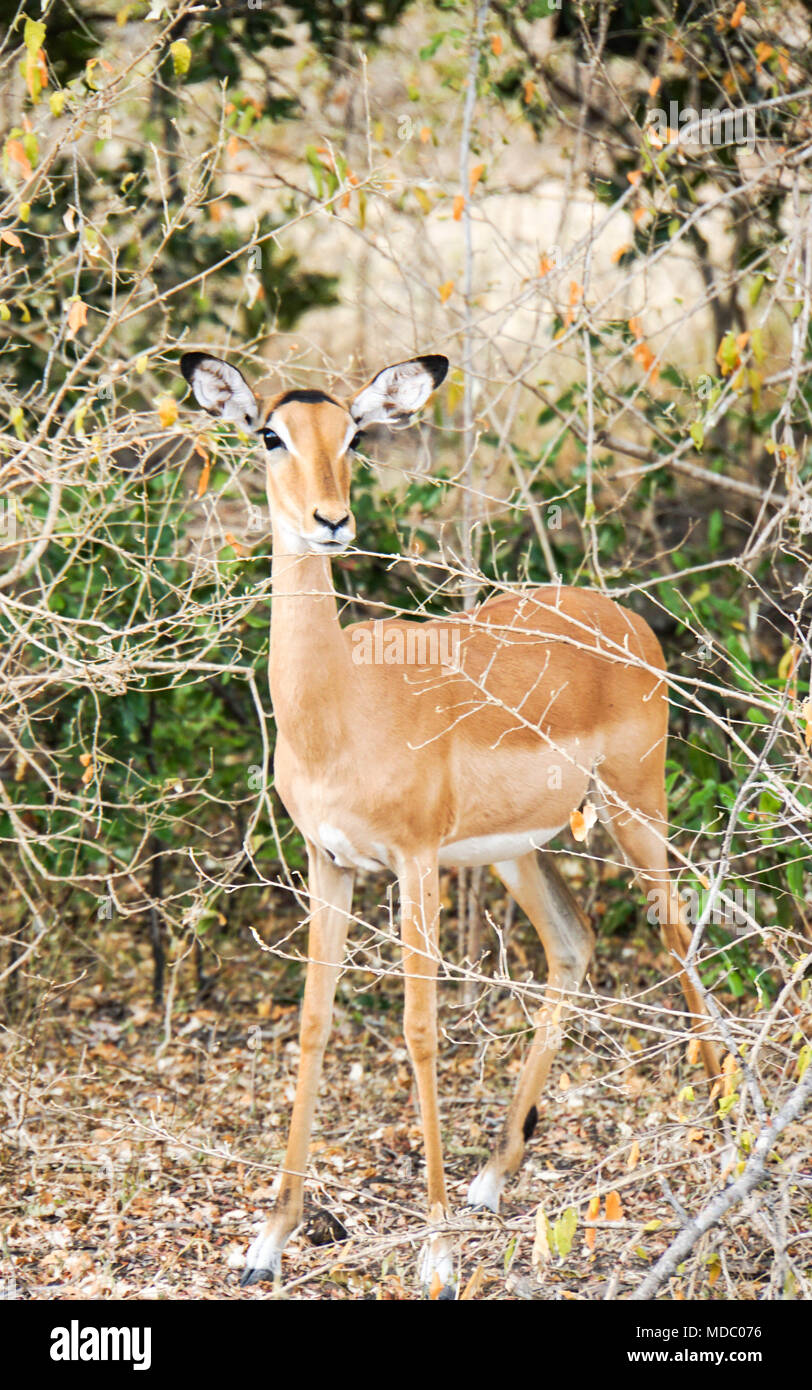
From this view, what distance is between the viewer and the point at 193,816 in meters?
6.95

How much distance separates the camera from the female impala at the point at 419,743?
4453 mm

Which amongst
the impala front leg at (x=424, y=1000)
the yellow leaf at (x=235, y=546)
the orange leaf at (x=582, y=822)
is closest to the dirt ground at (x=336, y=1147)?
the impala front leg at (x=424, y=1000)

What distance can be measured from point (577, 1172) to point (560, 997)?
62 centimetres

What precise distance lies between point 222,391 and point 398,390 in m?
0.53

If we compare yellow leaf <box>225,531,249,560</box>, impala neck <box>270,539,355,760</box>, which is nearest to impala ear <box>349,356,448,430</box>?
impala neck <box>270,539,355,760</box>


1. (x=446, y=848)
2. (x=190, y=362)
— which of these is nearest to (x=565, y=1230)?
(x=446, y=848)

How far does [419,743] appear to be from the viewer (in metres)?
4.82

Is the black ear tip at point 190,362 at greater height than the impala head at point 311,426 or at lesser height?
greater

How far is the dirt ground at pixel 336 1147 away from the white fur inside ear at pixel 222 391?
6.03 feet

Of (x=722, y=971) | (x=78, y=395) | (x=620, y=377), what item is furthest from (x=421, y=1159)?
(x=620, y=377)

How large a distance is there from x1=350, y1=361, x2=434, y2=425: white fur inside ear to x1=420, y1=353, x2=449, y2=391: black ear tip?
0.04 ft

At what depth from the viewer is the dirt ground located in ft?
13.8

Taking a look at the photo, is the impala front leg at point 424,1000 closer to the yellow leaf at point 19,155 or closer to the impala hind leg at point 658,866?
the impala hind leg at point 658,866
